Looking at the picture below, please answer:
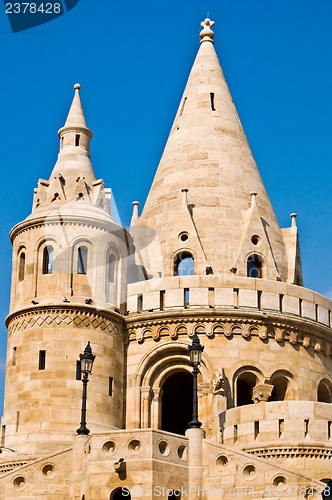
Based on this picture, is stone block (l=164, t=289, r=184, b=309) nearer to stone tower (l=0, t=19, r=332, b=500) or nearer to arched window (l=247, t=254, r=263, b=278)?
stone tower (l=0, t=19, r=332, b=500)

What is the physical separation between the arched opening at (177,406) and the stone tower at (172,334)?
58 millimetres

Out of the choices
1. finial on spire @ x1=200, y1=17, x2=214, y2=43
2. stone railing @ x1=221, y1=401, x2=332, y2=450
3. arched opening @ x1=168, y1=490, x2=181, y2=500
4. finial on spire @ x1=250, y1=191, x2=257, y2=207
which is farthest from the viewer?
A: finial on spire @ x1=200, y1=17, x2=214, y2=43

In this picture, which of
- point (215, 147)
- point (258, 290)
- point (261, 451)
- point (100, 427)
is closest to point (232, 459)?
point (261, 451)

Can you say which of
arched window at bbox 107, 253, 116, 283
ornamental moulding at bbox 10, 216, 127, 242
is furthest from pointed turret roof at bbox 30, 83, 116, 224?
arched window at bbox 107, 253, 116, 283

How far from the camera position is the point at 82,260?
3522 centimetres

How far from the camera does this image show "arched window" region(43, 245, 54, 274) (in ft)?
115

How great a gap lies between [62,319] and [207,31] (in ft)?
48.1

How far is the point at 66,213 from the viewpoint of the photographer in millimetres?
35469

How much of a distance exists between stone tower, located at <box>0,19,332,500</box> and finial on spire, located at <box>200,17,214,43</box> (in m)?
2.30

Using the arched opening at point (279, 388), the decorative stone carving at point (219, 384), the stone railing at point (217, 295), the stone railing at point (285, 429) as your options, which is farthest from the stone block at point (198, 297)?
the stone railing at point (285, 429)

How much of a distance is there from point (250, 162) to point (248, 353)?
8352mm

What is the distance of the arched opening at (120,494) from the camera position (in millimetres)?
28219

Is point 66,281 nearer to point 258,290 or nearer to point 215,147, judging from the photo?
point 258,290

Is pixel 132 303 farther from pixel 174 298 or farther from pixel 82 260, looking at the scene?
pixel 82 260
